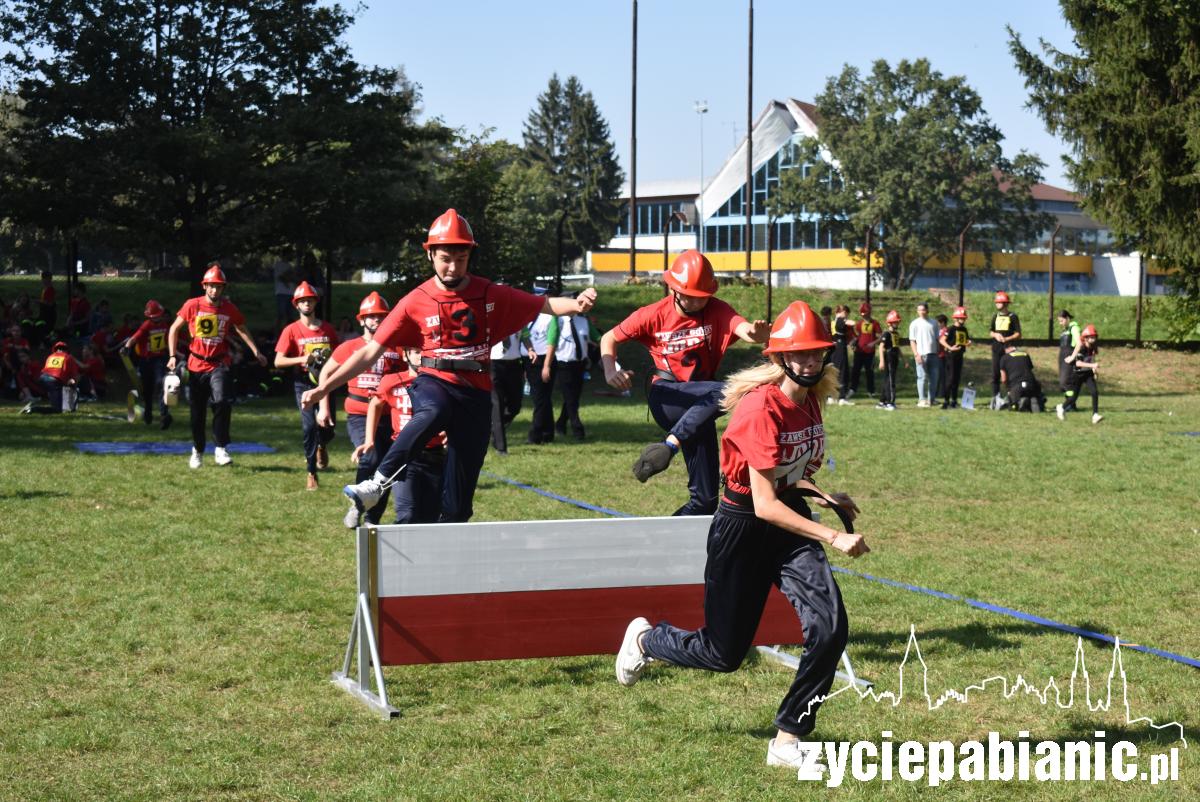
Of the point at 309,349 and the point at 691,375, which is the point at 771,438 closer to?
the point at 691,375

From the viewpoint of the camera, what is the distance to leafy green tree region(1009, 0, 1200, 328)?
117 ft

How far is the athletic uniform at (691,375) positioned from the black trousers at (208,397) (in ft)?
24.5

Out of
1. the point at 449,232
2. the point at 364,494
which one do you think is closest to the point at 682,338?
the point at 449,232

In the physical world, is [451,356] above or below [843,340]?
above

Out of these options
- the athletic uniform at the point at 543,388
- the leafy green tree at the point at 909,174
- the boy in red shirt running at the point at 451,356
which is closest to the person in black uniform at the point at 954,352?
the athletic uniform at the point at 543,388

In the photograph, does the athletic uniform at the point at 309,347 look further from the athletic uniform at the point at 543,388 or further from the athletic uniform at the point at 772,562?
the athletic uniform at the point at 772,562

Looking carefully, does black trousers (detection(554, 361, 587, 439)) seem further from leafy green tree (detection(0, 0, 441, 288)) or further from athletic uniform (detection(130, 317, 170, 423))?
leafy green tree (detection(0, 0, 441, 288))

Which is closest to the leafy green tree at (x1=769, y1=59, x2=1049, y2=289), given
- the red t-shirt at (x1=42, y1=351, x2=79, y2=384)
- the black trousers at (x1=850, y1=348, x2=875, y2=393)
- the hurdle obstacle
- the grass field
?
the black trousers at (x1=850, y1=348, x2=875, y2=393)

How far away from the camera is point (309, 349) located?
1400 centimetres

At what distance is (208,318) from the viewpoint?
15297mm

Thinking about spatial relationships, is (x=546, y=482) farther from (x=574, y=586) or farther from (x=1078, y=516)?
(x=574, y=586)

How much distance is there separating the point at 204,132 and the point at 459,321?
885 inches

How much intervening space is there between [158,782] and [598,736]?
192cm

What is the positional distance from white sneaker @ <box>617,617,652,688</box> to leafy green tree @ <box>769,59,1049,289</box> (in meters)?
66.3
